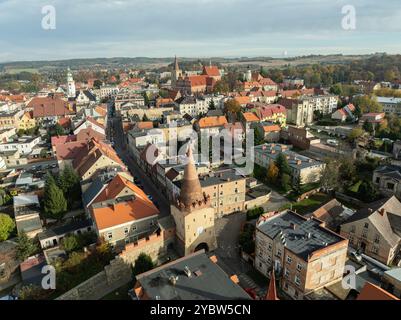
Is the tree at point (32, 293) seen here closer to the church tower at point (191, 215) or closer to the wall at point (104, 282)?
the wall at point (104, 282)

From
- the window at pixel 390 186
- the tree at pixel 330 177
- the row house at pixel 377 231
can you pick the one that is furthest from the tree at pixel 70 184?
the window at pixel 390 186

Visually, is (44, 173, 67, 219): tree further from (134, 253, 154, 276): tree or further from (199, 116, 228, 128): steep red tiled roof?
(199, 116, 228, 128): steep red tiled roof

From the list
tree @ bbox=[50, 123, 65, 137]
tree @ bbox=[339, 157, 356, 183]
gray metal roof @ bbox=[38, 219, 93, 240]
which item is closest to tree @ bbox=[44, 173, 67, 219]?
gray metal roof @ bbox=[38, 219, 93, 240]

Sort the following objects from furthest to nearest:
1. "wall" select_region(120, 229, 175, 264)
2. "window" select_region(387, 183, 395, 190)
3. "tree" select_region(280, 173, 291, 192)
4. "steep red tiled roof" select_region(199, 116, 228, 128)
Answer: "steep red tiled roof" select_region(199, 116, 228, 128) < "tree" select_region(280, 173, 291, 192) < "window" select_region(387, 183, 395, 190) < "wall" select_region(120, 229, 175, 264)

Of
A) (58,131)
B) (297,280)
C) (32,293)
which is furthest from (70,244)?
(58,131)

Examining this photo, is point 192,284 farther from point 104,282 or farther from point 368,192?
point 368,192

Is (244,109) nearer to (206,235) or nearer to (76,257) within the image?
(206,235)
